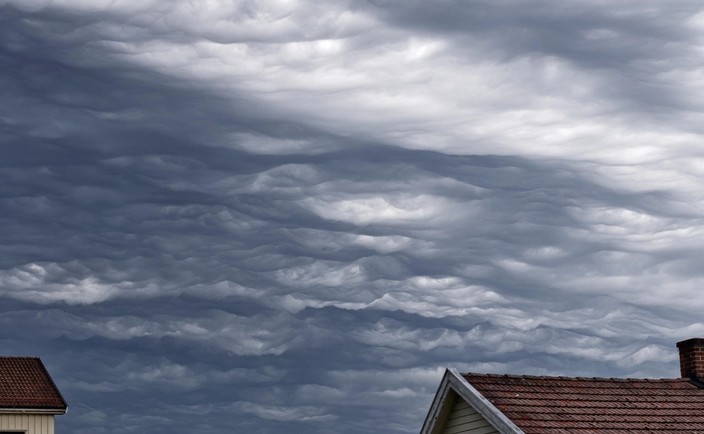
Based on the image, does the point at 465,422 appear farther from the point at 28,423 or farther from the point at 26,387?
the point at 26,387

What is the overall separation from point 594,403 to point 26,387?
23.4 meters

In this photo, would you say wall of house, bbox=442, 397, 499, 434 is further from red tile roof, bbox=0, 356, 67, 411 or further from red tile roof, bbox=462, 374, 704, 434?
red tile roof, bbox=0, 356, 67, 411

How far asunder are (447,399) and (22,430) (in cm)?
1946

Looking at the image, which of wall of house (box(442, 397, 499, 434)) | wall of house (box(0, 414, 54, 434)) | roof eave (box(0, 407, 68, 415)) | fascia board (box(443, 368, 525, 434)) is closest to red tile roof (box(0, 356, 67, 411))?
roof eave (box(0, 407, 68, 415))

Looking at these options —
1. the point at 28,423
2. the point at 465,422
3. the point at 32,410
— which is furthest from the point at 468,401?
the point at 28,423

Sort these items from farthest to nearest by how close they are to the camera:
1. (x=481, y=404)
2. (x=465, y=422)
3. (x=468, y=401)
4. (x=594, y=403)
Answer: (x=465, y=422)
(x=594, y=403)
(x=468, y=401)
(x=481, y=404)

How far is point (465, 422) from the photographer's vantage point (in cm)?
2628

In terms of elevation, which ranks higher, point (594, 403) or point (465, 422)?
point (465, 422)

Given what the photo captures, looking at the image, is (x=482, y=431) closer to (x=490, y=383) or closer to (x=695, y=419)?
(x=490, y=383)

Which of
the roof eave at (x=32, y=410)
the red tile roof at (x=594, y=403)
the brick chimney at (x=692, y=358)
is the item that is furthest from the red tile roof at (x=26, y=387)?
the brick chimney at (x=692, y=358)

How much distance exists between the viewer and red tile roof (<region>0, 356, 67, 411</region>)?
39.5 m

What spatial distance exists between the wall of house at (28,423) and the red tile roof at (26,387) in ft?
1.30

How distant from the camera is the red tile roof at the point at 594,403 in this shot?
23859 millimetres

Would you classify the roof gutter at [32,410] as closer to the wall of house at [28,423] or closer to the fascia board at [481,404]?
the wall of house at [28,423]
